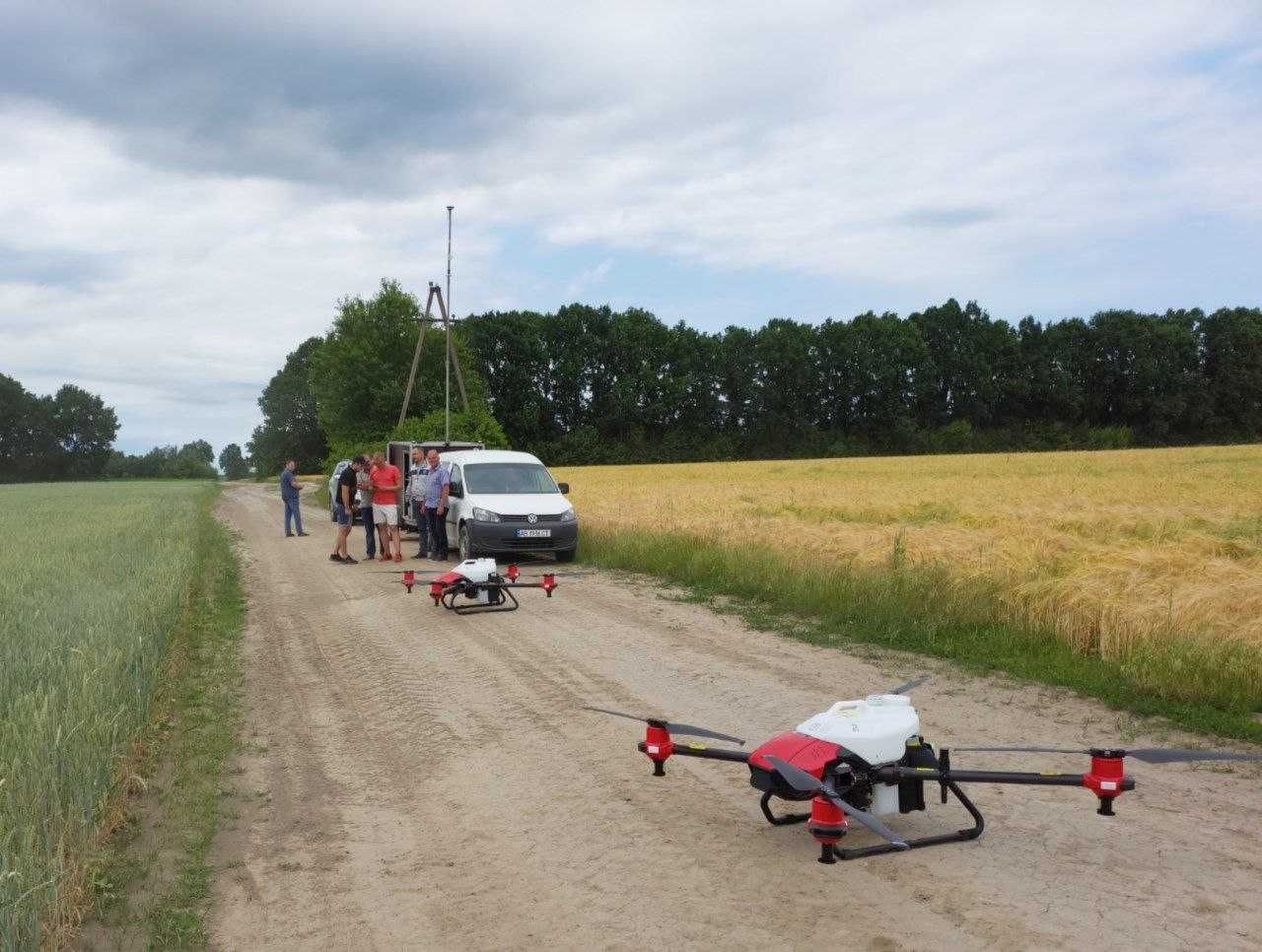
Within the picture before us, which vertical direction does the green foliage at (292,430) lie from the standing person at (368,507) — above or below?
above

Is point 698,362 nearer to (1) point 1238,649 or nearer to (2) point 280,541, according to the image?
(2) point 280,541

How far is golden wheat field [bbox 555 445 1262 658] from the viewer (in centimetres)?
875

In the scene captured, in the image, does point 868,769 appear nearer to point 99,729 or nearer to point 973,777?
point 973,777

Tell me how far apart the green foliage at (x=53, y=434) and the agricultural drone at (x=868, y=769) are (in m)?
128

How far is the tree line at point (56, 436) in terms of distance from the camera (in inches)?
4606

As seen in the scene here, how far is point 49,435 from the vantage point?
4688 inches

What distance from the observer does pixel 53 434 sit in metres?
119

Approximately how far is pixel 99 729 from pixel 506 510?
41.5ft

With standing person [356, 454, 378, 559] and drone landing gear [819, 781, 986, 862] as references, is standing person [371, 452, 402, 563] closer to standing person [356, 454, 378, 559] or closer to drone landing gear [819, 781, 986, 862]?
standing person [356, 454, 378, 559]

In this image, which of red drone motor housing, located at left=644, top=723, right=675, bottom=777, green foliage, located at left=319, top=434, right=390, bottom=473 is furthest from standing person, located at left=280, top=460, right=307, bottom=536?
green foliage, located at left=319, top=434, right=390, bottom=473

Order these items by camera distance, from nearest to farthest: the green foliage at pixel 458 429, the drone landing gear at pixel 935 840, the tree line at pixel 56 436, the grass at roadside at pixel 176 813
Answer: the grass at roadside at pixel 176 813 < the drone landing gear at pixel 935 840 < the green foliage at pixel 458 429 < the tree line at pixel 56 436

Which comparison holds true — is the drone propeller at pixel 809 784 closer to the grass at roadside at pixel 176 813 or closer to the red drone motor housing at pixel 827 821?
the red drone motor housing at pixel 827 821

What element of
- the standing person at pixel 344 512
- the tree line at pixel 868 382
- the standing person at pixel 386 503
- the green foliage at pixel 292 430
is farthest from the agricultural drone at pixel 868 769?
the green foliage at pixel 292 430

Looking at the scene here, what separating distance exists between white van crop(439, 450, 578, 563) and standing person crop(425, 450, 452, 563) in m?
0.26
